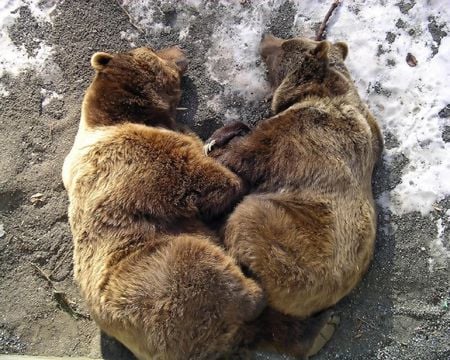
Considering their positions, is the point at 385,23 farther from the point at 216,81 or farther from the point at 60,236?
the point at 60,236

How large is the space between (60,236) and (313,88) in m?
2.82

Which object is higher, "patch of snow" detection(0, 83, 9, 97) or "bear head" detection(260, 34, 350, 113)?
"bear head" detection(260, 34, 350, 113)

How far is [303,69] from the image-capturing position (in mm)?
5832

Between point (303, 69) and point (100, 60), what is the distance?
1823 mm

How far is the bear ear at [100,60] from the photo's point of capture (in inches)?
226

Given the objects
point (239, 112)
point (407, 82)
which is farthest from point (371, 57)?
point (239, 112)

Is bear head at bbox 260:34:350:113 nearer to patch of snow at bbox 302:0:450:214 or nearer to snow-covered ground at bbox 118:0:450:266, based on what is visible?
snow-covered ground at bbox 118:0:450:266

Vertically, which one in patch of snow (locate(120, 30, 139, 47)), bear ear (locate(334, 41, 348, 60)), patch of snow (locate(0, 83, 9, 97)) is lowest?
patch of snow (locate(0, 83, 9, 97))

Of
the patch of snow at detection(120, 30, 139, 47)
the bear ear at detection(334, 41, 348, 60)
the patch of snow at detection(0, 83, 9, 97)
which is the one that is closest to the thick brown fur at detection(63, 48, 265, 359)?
the patch of snow at detection(120, 30, 139, 47)

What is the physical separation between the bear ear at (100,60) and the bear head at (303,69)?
1.51 meters

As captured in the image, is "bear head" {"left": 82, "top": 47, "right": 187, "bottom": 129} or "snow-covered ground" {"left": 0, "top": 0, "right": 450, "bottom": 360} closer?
"bear head" {"left": 82, "top": 47, "right": 187, "bottom": 129}

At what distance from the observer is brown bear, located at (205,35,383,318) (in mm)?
5152

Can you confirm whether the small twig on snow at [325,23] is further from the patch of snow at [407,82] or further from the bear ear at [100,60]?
the bear ear at [100,60]

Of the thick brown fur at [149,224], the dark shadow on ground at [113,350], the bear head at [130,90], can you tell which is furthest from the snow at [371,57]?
the dark shadow on ground at [113,350]
